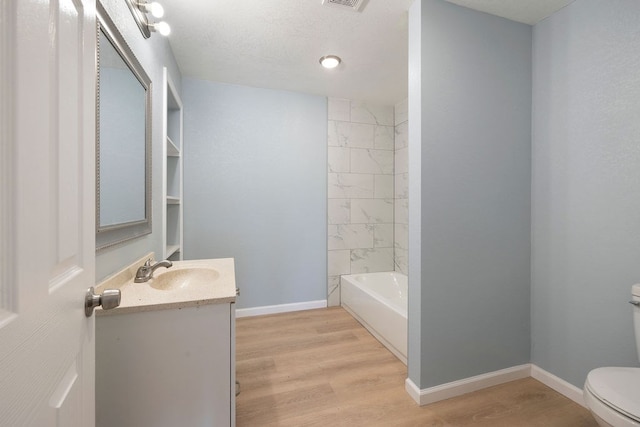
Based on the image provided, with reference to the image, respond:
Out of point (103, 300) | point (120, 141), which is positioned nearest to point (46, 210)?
point (103, 300)

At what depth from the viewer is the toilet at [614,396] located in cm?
97

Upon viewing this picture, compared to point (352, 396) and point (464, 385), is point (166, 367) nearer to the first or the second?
point (352, 396)

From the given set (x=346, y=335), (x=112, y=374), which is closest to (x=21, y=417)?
(x=112, y=374)

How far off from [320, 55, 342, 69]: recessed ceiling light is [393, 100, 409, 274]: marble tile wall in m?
1.19

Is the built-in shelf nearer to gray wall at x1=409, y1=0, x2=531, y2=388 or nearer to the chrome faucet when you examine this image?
the chrome faucet

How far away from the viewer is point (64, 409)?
0.56 metres

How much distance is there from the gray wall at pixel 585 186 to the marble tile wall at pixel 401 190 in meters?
1.39

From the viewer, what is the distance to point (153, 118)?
1.67 metres

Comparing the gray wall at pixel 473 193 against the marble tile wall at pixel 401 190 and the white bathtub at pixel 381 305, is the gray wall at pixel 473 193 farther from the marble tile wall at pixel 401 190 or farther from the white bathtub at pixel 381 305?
the marble tile wall at pixel 401 190

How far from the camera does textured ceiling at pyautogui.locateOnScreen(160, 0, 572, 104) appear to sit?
1661 millimetres

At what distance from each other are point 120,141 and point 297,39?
4.81 ft

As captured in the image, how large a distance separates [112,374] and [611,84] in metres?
2.79

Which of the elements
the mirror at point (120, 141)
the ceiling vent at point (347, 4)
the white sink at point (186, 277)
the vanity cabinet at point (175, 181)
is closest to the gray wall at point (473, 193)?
the ceiling vent at point (347, 4)

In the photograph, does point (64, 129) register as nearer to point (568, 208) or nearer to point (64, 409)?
point (64, 409)
